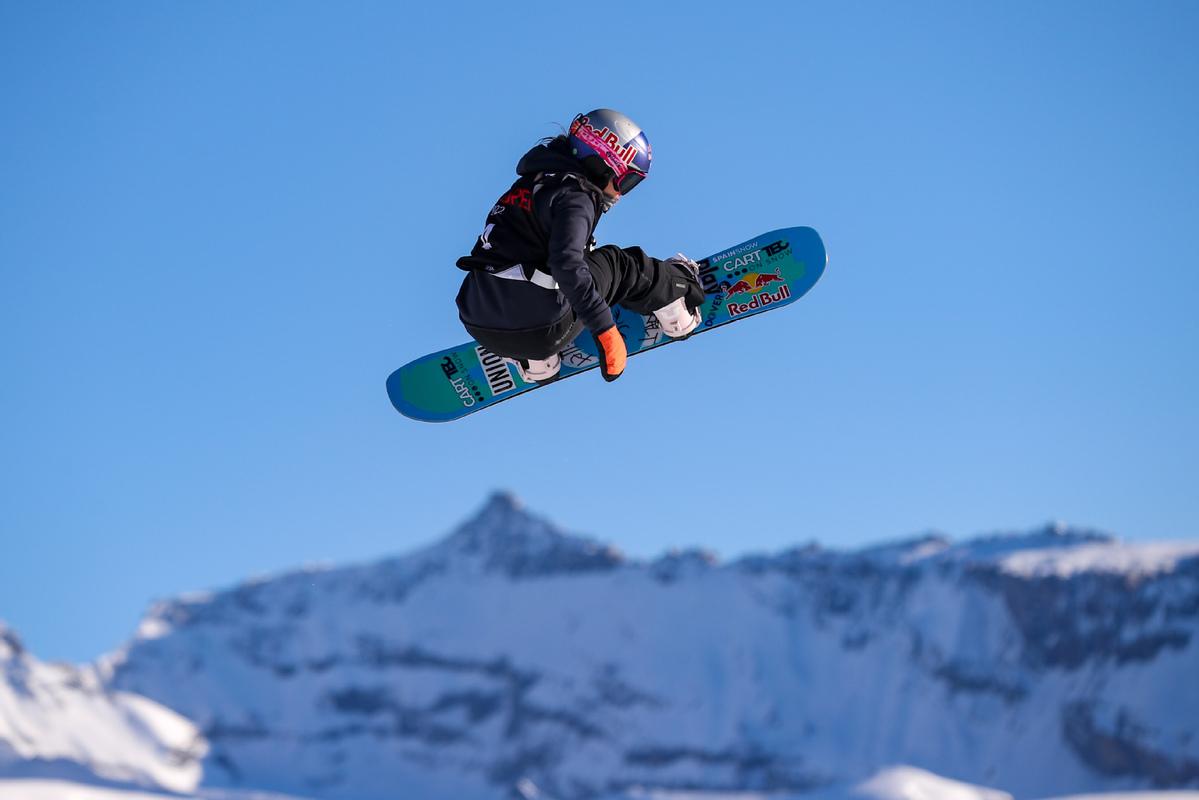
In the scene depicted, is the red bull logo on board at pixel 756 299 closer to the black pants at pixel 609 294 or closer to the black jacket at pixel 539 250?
the black pants at pixel 609 294

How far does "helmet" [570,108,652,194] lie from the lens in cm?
693

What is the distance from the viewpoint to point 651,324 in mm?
9781

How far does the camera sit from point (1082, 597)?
197 m

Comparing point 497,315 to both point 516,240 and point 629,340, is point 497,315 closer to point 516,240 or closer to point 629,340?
point 516,240

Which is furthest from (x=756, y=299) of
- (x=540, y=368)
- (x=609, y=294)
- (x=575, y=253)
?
(x=575, y=253)

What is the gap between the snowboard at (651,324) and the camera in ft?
32.5

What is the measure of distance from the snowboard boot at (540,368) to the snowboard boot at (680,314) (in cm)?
93

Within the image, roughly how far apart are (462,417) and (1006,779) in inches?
7918

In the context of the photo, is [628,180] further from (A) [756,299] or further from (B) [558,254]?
(A) [756,299]

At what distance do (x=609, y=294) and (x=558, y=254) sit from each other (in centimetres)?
97

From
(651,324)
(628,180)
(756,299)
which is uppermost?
(628,180)

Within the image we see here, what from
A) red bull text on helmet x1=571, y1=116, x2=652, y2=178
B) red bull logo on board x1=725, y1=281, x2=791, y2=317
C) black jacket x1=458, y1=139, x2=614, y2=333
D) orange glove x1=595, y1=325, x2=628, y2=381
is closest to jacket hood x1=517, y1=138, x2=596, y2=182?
black jacket x1=458, y1=139, x2=614, y2=333

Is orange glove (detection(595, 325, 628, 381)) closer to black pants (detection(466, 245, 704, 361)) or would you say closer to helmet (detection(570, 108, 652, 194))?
black pants (detection(466, 245, 704, 361))

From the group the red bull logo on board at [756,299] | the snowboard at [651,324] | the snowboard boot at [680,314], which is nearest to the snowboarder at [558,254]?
the snowboard boot at [680,314]
